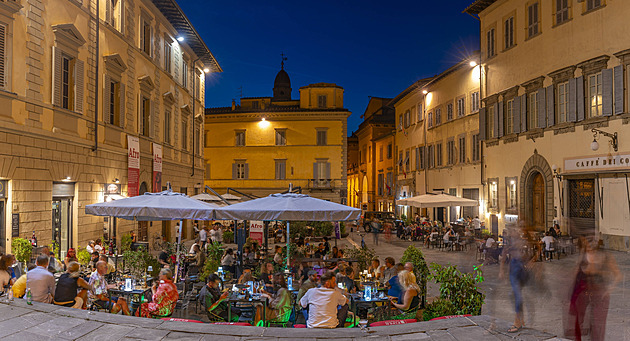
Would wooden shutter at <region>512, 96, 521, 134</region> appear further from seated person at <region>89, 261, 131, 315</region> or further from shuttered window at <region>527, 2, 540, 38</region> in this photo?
seated person at <region>89, 261, 131, 315</region>

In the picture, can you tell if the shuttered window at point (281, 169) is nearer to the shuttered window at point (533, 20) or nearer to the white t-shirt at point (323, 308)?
the shuttered window at point (533, 20)

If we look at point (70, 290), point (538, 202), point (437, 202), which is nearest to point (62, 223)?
point (70, 290)

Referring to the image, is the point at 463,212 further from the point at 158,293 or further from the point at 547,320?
the point at 158,293

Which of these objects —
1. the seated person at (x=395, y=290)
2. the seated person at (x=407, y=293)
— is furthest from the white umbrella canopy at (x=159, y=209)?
the seated person at (x=407, y=293)

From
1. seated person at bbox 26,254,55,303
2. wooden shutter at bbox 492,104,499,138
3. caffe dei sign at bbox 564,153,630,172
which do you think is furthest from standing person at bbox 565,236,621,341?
wooden shutter at bbox 492,104,499,138

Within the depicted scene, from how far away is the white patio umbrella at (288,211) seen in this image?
9.51 meters

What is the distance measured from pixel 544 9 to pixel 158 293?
20540mm

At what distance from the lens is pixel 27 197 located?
42.2 feet

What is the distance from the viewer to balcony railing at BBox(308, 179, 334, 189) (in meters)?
46.6

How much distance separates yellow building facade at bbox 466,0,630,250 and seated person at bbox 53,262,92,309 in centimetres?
1364

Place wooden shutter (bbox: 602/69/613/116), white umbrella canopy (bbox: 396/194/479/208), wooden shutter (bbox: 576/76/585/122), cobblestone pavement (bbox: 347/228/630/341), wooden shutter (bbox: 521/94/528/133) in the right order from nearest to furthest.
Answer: cobblestone pavement (bbox: 347/228/630/341) → wooden shutter (bbox: 602/69/613/116) → wooden shutter (bbox: 576/76/585/122) → white umbrella canopy (bbox: 396/194/479/208) → wooden shutter (bbox: 521/94/528/133)

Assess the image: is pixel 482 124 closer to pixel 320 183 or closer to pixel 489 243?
pixel 489 243

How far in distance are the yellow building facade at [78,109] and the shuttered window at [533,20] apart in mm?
16969

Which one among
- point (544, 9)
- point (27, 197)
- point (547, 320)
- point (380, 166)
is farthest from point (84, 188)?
point (380, 166)
